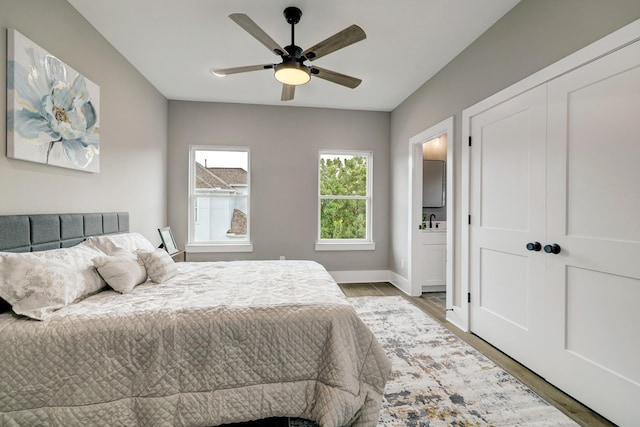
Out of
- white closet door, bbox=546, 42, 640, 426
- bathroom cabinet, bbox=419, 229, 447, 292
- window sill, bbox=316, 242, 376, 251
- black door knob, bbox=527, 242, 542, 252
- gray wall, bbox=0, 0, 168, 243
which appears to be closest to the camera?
white closet door, bbox=546, 42, 640, 426

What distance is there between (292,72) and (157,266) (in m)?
1.75

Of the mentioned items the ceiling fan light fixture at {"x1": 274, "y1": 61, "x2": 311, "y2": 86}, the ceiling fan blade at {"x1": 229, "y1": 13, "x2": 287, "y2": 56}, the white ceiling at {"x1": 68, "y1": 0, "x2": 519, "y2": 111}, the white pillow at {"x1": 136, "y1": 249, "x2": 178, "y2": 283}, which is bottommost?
the white pillow at {"x1": 136, "y1": 249, "x2": 178, "y2": 283}

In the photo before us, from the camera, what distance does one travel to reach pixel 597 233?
5.73 feet

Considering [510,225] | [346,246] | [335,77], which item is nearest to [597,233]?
[510,225]

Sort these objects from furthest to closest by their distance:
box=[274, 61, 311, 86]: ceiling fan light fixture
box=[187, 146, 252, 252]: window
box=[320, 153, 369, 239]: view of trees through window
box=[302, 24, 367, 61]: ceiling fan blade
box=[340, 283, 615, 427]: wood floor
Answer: box=[320, 153, 369, 239]: view of trees through window
box=[187, 146, 252, 252]: window
box=[274, 61, 311, 86]: ceiling fan light fixture
box=[302, 24, 367, 61]: ceiling fan blade
box=[340, 283, 615, 427]: wood floor

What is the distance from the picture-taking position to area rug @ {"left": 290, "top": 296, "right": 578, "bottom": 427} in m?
1.68

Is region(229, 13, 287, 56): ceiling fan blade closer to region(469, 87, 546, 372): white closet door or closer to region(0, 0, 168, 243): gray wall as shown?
region(0, 0, 168, 243): gray wall

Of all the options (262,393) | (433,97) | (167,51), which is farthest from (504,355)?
(167,51)

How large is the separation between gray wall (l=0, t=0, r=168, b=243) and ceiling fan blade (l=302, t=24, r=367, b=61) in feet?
5.85

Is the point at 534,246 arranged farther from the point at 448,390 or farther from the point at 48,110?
the point at 48,110

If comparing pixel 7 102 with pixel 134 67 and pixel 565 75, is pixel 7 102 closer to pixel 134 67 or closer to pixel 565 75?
pixel 134 67

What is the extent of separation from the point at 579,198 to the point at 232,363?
2.22 meters

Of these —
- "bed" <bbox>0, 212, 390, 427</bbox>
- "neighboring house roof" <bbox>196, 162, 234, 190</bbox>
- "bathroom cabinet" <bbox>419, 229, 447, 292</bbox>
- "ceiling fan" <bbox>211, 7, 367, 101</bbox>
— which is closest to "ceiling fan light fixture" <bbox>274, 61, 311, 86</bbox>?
"ceiling fan" <bbox>211, 7, 367, 101</bbox>

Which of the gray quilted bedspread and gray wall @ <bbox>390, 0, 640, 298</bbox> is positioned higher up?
gray wall @ <bbox>390, 0, 640, 298</bbox>
